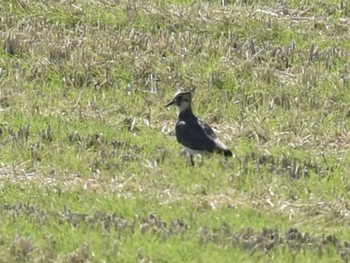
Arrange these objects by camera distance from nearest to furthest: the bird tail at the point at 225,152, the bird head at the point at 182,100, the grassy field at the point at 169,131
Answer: the grassy field at the point at 169,131 → the bird tail at the point at 225,152 → the bird head at the point at 182,100

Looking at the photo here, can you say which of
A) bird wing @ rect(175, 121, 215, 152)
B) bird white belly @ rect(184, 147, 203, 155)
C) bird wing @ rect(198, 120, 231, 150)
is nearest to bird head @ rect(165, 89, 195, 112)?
bird wing @ rect(198, 120, 231, 150)

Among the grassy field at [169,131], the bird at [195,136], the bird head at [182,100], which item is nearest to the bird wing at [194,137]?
the bird at [195,136]

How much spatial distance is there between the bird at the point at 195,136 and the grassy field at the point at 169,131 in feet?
0.38

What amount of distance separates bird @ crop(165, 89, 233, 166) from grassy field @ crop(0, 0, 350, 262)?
12 cm

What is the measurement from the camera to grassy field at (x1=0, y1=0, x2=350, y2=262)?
849cm

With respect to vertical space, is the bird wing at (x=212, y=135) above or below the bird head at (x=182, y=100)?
below

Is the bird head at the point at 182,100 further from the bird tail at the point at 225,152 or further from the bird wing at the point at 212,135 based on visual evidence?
the bird tail at the point at 225,152

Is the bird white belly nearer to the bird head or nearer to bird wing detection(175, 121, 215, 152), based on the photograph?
bird wing detection(175, 121, 215, 152)

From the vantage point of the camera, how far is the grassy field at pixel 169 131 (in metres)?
8.49

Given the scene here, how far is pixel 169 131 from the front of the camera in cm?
1136

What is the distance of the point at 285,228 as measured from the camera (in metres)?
8.86

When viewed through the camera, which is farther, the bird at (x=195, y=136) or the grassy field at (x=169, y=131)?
the bird at (x=195, y=136)

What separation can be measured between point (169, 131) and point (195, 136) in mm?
1029

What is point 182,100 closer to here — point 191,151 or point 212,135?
point 212,135
